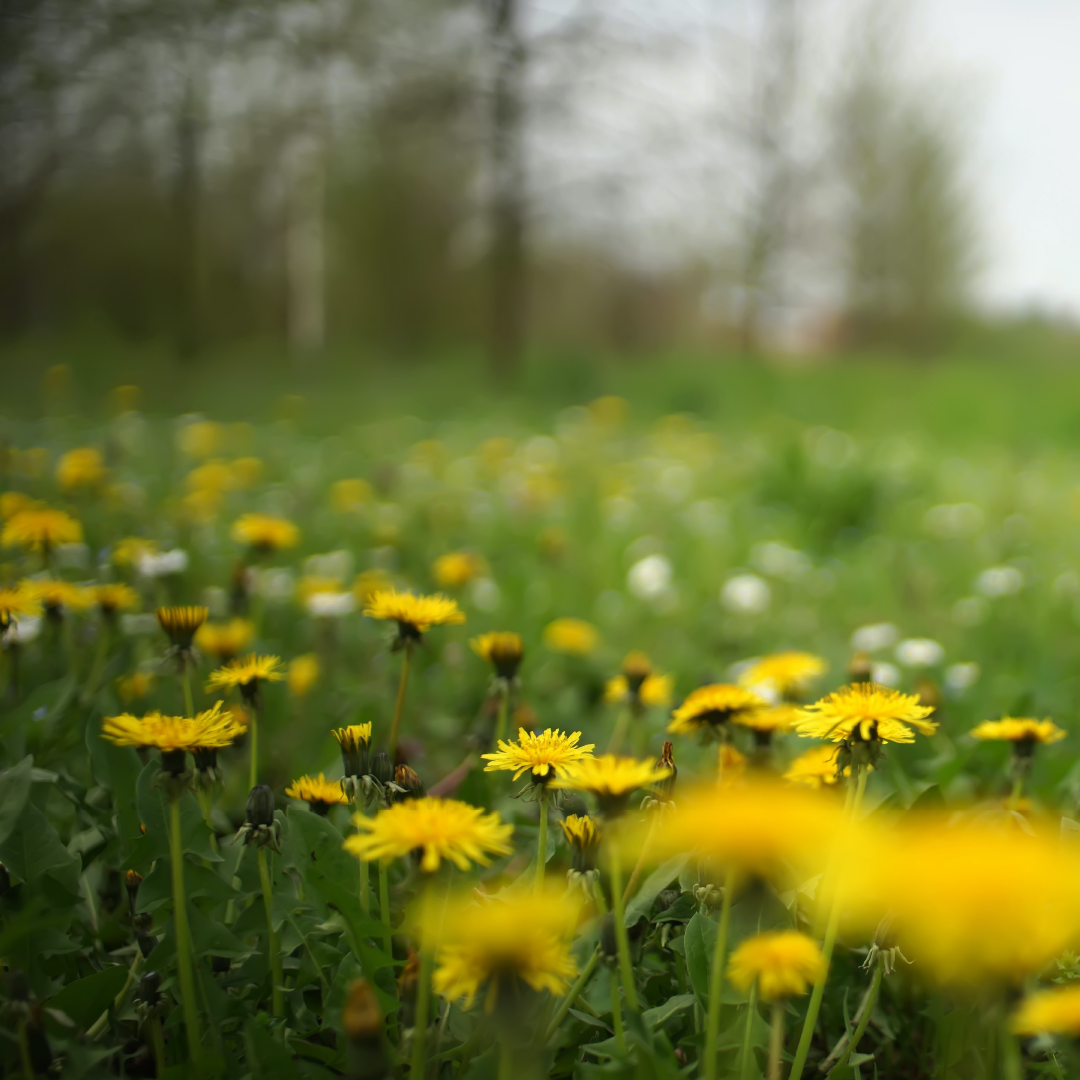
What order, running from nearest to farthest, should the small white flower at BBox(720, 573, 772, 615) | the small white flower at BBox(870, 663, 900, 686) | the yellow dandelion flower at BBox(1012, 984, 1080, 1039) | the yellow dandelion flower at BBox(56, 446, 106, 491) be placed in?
1. the yellow dandelion flower at BBox(1012, 984, 1080, 1039)
2. the small white flower at BBox(870, 663, 900, 686)
3. the yellow dandelion flower at BBox(56, 446, 106, 491)
4. the small white flower at BBox(720, 573, 772, 615)

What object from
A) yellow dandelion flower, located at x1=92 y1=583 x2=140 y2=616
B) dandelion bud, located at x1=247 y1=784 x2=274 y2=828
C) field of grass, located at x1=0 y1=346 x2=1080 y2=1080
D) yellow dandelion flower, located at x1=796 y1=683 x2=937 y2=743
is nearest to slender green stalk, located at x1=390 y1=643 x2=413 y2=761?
field of grass, located at x1=0 y1=346 x2=1080 y2=1080

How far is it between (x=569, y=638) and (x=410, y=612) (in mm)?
814

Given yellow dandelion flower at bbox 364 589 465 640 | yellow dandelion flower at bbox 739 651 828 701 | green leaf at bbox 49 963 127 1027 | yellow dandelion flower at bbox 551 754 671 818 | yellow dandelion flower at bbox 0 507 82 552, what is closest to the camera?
yellow dandelion flower at bbox 551 754 671 818

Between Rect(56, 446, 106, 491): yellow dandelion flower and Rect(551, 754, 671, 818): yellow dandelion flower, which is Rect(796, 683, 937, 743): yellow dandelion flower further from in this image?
Rect(56, 446, 106, 491): yellow dandelion flower

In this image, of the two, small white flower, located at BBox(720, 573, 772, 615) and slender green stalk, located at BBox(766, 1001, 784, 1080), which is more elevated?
slender green stalk, located at BBox(766, 1001, 784, 1080)

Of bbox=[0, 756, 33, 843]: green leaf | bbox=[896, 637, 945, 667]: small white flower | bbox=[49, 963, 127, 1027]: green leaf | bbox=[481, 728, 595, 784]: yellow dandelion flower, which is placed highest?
bbox=[481, 728, 595, 784]: yellow dandelion flower

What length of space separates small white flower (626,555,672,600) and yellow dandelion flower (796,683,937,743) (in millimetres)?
1357

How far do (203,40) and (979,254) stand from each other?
13.5m

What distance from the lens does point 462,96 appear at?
5.92 m

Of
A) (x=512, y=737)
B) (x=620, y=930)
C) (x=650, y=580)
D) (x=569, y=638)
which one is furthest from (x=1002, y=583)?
(x=620, y=930)

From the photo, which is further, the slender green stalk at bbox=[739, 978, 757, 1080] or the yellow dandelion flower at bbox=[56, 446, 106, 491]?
the yellow dandelion flower at bbox=[56, 446, 106, 491]

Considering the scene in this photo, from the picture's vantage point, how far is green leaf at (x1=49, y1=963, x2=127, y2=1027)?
602mm

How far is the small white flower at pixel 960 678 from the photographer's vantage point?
4.56 feet

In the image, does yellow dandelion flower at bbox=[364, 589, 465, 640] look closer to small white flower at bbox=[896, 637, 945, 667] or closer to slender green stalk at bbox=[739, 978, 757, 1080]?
slender green stalk at bbox=[739, 978, 757, 1080]
